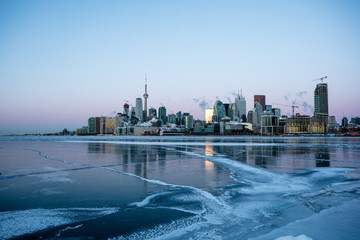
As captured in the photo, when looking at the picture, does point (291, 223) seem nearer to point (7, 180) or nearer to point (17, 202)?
point (17, 202)

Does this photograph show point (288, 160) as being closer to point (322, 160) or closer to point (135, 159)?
point (322, 160)

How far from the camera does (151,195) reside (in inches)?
327

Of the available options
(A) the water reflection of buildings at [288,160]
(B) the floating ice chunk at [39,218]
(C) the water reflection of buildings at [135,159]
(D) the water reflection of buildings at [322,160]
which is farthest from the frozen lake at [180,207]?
(D) the water reflection of buildings at [322,160]

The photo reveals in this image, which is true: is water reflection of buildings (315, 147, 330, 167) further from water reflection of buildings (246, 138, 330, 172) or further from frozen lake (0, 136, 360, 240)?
frozen lake (0, 136, 360, 240)

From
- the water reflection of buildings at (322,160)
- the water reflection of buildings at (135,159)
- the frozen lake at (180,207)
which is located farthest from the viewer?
the water reflection of buildings at (322,160)

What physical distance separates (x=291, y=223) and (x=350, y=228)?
124 centimetres

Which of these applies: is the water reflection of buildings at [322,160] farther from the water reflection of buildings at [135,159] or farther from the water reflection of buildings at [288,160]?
the water reflection of buildings at [135,159]

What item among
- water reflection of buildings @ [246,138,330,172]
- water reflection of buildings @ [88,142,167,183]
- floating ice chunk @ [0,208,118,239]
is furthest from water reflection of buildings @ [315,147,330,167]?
floating ice chunk @ [0,208,118,239]

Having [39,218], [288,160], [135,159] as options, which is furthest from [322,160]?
[39,218]

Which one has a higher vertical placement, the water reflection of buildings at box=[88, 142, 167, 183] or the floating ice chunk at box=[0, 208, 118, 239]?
the floating ice chunk at box=[0, 208, 118, 239]

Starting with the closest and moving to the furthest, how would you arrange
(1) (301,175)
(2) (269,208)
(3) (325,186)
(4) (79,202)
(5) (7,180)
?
(2) (269,208) → (4) (79,202) → (3) (325,186) → (5) (7,180) → (1) (301,175)

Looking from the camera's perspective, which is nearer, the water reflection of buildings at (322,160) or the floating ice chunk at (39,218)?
the floating ice chunk at (39,218)

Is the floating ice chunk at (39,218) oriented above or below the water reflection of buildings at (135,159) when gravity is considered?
above

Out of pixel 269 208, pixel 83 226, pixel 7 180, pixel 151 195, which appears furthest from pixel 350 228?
pixel 7 180
